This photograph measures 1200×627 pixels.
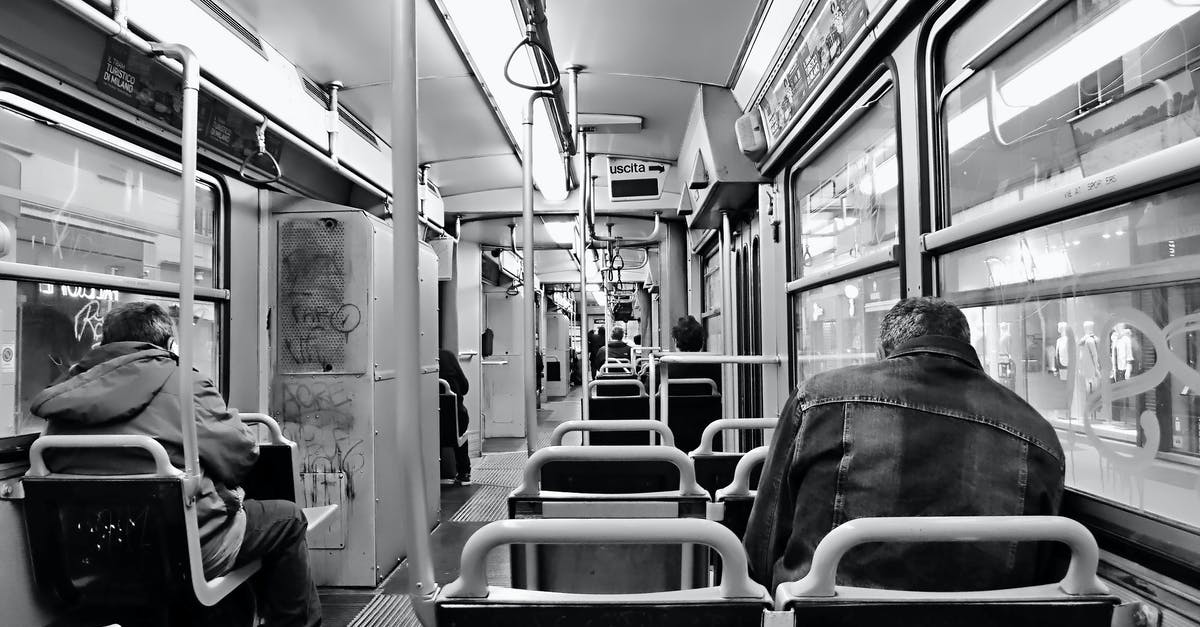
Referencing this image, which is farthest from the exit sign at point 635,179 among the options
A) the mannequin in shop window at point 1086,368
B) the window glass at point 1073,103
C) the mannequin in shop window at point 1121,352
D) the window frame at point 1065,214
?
the mannequin in shop window at point 1121,352

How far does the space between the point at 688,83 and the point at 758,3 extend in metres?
1.12

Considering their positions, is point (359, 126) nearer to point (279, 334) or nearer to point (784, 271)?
point (279, 334)

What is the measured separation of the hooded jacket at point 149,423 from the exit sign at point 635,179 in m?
4.41

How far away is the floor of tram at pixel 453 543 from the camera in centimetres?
331

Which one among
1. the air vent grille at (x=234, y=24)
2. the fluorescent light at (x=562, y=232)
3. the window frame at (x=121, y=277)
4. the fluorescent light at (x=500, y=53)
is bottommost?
the window frame at (x=121, y=277)

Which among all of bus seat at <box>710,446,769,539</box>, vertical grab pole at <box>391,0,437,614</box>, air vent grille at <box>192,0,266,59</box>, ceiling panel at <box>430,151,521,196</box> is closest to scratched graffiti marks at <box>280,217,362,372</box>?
air vent grille at <box>192,0,266,59</box>

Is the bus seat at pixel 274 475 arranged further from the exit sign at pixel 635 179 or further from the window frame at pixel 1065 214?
the exit sign at pixel 635 179

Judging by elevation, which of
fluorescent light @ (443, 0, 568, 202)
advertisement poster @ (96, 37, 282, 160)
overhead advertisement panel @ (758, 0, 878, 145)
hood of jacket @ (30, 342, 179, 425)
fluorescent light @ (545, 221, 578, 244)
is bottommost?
hood of jacket @ (30, 342, 179, 425)

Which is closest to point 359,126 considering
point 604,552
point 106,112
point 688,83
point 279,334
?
point 279,334

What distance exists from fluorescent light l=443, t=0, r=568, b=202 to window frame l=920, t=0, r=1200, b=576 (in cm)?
185

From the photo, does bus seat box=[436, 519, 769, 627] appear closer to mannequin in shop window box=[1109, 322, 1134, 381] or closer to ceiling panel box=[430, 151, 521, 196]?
mannequin in shop window box=[1109, 322, 1134, 381]

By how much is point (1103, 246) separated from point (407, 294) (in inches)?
53.5

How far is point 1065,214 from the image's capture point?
53.7 inches

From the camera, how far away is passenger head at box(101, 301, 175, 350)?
235cm
